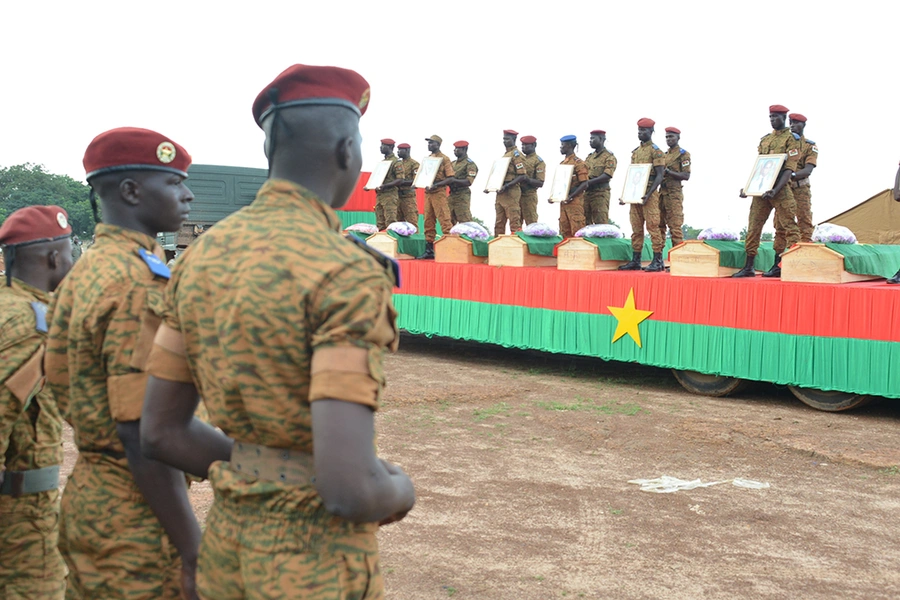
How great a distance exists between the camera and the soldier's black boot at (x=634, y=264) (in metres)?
10.9

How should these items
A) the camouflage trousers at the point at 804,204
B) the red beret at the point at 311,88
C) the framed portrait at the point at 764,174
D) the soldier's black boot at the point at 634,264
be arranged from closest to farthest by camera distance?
the red beret at the point at 311,88
the framed portrait at the point at 764,174
the camouflage trousers at the point at 804,204
the soldier's black boot at the point at 634,264

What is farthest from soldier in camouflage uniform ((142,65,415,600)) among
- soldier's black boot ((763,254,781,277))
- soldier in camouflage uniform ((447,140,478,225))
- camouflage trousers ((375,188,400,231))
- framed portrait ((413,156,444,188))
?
camouflage trousers ((375,188,400,231))

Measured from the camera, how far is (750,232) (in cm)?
934

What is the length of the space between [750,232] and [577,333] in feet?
7.78

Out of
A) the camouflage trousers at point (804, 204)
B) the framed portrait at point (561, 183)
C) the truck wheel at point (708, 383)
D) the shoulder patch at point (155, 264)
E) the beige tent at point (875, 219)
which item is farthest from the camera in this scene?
the beige tent at point (875, 219)

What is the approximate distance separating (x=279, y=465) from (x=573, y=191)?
1047cm

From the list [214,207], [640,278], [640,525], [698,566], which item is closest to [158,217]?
[698,566]

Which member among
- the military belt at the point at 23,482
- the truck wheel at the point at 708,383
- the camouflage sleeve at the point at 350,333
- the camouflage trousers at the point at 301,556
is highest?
the camouflage sleeve at the point at 350,333

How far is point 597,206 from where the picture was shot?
11961 millimetres

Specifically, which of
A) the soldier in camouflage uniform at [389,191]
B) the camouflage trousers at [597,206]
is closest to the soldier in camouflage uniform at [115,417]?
the camouflage trousers at [597,206]

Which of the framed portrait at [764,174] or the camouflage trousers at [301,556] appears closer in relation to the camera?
the camouflage trousers at [301,556]

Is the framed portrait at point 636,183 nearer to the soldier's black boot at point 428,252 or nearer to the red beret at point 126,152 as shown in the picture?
the soldier's black boot at point 428,252

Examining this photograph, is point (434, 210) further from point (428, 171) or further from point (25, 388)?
point (25, 388)

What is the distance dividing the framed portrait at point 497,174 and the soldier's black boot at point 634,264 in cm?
251
